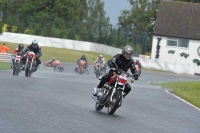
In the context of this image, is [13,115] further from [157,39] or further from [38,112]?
[157,39]

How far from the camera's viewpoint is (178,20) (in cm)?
7006

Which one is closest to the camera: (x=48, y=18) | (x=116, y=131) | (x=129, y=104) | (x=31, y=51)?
(x=116, y=131)

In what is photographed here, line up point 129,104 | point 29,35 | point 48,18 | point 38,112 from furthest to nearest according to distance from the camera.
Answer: point 48,18 < point 29,35 < point 129,104 < point 38,112

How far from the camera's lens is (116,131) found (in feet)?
40.1

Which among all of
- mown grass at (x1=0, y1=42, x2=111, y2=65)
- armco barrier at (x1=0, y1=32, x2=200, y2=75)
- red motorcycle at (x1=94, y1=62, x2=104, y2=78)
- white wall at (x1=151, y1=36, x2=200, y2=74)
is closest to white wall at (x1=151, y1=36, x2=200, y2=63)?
white wall at (x1=151, y1=36, x2=200, y2=74)

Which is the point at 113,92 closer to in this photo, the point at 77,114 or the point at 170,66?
the point at 77,114

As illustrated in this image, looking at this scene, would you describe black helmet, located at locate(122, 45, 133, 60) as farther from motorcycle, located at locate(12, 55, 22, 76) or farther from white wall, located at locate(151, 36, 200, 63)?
white wall, located at locate(151, 36, 200, 63)

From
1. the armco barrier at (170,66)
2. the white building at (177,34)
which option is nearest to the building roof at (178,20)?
the white building at (177,34)

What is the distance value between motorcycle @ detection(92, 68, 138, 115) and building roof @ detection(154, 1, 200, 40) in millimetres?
53334

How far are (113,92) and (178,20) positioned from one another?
56.0 m

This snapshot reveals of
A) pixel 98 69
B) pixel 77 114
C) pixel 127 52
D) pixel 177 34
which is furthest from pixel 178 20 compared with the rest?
pixel 77 114

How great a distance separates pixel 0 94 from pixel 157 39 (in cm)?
5308

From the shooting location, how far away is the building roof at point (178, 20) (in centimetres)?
6881

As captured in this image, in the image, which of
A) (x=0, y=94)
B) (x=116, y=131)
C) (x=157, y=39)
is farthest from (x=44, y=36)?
(x=116, y=131)
